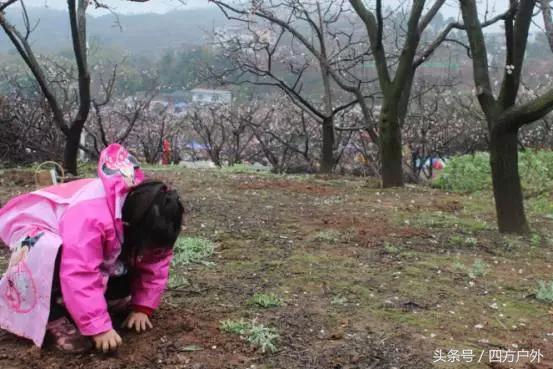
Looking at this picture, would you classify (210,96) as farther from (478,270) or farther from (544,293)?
(544,293)

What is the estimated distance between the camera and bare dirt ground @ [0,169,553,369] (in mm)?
2531

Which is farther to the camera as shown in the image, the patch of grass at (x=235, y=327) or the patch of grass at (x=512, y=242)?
the patch of grass at (x=512, y=242)

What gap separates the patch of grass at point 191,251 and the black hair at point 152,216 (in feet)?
4.48

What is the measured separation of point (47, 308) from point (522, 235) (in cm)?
386

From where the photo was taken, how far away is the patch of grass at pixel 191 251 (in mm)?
3852

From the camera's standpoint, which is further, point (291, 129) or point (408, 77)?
point (291, 129)

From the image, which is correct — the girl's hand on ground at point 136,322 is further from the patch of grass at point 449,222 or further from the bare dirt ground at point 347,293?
the patch of grass at point 449,222

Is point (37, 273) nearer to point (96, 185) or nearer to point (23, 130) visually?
point (96, 185)

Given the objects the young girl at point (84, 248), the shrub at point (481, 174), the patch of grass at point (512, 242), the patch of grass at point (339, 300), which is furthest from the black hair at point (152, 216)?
the shrub at point (481, 174)

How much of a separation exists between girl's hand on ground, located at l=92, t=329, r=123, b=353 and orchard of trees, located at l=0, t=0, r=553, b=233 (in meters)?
3.32

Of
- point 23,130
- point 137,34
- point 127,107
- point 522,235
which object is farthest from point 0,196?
point 137,34

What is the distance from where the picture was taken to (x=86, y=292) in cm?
226

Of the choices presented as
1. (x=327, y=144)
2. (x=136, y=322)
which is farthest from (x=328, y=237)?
(x=327, y=144)

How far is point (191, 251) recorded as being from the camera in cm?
402
